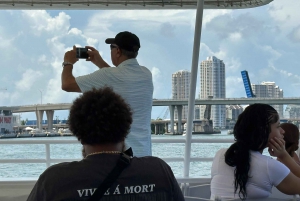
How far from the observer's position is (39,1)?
465cm

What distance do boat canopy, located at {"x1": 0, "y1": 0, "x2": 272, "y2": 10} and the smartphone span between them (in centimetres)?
243

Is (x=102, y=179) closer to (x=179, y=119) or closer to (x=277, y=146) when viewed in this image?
(x=277, y=146)

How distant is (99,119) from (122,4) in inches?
143

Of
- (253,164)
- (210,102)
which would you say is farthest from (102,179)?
(210,102)

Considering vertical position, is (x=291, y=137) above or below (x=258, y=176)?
above

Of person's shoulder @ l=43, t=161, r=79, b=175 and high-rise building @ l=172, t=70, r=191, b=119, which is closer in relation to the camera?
person's shoulder @ l=43, t=161, r=79, b=175

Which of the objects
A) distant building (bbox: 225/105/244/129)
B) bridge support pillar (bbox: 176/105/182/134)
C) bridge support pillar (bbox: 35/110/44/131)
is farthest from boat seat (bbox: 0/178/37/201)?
bridge support pillar (bbox: 35/110/44/131)

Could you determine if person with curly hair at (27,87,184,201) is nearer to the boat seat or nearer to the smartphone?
the smartphone

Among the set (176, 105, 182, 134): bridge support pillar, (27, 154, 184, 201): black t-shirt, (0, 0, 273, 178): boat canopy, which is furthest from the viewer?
(176, 105, 182, 134): bridge support pillar

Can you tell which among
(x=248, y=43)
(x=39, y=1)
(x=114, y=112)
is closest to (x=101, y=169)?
(x=114, y=112)

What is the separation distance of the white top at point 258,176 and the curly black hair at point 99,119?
2.27ft

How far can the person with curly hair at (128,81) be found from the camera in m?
2.08

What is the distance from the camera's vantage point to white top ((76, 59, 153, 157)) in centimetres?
207

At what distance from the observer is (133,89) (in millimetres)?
2115
